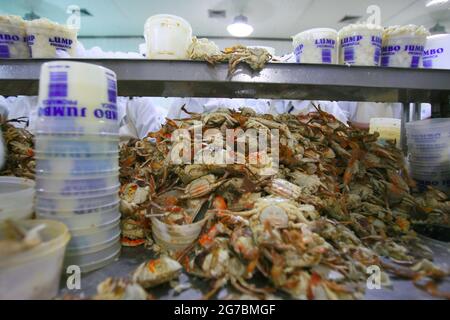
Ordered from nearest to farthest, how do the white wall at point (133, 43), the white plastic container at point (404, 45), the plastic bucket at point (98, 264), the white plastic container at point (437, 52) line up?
the plastic bucket at point (98, 264), the white plastic container at point (404, 45), the white plastic container at point (437, 52), the white wall at point (133, 43)

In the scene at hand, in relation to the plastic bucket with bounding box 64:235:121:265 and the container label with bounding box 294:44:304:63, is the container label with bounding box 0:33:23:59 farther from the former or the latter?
the container label with bounding box 294:44:304:63

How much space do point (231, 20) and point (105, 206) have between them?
548 cm

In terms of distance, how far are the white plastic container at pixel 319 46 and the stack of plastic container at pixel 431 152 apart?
776 millimetres

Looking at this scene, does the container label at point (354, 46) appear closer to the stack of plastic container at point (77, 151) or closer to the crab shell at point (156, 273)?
the stack of plastic container at point (77, 151)

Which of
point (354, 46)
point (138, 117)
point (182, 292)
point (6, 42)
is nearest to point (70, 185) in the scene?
point (182, 292)

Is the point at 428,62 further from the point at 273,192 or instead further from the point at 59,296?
the point at 59,296

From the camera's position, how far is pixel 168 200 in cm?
130

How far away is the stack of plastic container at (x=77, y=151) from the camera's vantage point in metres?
0.92

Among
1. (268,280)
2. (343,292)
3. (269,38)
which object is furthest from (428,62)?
(269,38)

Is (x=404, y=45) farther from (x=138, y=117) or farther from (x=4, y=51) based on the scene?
(x=138, y=117)

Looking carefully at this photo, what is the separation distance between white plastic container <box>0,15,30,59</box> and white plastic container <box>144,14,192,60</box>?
0.64m

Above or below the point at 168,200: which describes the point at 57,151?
above

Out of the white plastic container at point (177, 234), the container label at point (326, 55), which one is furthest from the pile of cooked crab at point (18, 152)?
the container label at point (326, 55)

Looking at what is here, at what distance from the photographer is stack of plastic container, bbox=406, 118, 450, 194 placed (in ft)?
5.20
